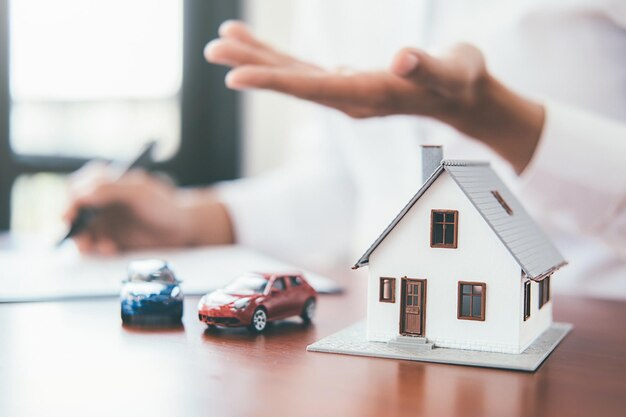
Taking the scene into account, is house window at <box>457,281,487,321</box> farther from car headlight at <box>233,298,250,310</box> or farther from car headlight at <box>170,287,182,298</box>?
car headlight at <box>170,287,182,298</box>

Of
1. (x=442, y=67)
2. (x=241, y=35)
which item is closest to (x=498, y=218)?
(x=442, y=67)

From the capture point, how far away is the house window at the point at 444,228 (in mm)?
720

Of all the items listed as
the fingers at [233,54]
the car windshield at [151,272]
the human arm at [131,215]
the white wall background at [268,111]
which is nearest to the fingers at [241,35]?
the fingers at [233,54]

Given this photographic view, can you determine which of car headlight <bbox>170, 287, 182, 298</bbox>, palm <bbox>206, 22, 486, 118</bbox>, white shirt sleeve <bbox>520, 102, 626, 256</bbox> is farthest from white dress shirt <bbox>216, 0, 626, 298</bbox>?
car headlight <bbox>170, 287, 182, 298</bbox>

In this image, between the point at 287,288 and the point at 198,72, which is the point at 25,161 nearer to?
the point at 198,72

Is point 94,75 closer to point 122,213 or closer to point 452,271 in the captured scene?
point 122,213

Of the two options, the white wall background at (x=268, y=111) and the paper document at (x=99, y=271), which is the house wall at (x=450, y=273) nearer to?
the paper document at (x=99, y=271)

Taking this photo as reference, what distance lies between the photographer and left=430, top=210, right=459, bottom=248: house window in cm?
72

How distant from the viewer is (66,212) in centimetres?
157

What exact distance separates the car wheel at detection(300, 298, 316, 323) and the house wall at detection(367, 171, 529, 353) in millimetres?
126

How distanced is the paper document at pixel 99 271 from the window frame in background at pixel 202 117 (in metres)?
1.30

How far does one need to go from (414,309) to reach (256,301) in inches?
6.5

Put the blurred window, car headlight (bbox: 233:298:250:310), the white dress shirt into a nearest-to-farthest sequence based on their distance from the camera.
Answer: car headlight (bbox: 233:298:250:310), the white dress shirt, the blurred window

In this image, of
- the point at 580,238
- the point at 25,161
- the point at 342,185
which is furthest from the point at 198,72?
the point at 580,238
